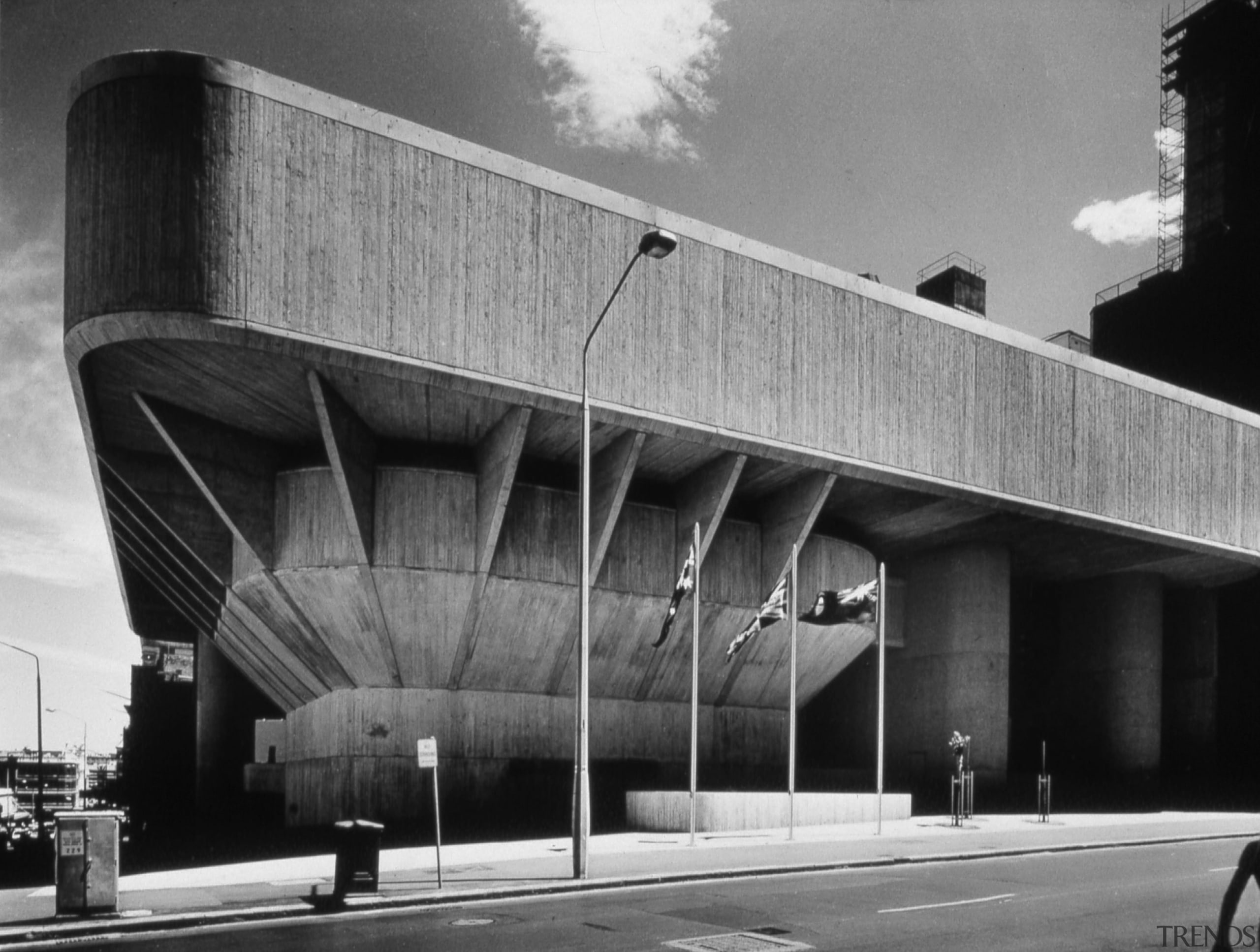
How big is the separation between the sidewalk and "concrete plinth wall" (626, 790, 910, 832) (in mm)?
394

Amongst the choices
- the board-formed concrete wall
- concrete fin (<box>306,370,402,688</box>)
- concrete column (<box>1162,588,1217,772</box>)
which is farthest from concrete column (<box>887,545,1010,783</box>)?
concrete fin (<box>306,370,402,688</box>)

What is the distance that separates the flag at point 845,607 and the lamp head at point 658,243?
436 inches

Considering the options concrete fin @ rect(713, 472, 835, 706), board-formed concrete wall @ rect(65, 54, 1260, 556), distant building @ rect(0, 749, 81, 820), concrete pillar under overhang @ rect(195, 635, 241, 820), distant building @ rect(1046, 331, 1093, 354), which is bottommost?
distant building @ rect(0, 749, 81, 820)

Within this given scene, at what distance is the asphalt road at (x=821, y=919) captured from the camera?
12.3 m

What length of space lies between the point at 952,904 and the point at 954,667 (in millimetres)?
26331

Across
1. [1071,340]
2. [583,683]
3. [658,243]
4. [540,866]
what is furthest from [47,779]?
[658,243]

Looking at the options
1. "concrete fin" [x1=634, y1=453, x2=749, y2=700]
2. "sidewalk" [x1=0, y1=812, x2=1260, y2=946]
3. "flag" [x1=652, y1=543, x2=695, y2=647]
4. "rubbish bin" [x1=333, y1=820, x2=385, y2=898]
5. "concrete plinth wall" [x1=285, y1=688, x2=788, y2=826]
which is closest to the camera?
"sidewalk" [x1=0, y1=812, x2=1260, y2=946]

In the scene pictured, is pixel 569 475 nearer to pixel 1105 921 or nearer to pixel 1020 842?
pixel 1020 842

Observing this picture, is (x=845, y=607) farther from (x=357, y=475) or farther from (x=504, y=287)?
(x=357, y=475)

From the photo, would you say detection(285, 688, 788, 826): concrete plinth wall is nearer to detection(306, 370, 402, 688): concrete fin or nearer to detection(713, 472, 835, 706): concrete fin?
detection(306, 370, 402, 688): concrete fin

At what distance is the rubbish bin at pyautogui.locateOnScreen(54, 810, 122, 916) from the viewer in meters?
14.0

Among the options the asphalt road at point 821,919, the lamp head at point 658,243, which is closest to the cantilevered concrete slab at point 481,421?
the lamp head at point 658,243

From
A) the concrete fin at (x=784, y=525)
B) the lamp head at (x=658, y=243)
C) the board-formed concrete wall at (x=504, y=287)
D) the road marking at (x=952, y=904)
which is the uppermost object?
the board-formed concrete wall at (x=504, y=287)

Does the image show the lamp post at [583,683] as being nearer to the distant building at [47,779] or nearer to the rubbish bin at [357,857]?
the rubbish bin at [357,857]
